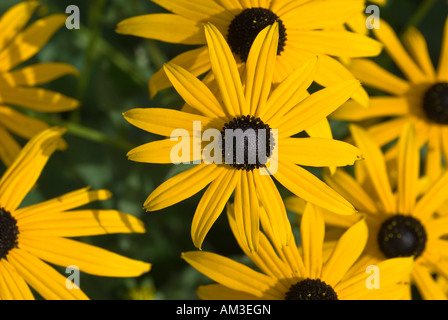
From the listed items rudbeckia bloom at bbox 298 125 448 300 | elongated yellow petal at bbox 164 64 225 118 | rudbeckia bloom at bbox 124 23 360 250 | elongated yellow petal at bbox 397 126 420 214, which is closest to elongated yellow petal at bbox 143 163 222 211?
rudbeckia bloom at bbox 124 23 360 250

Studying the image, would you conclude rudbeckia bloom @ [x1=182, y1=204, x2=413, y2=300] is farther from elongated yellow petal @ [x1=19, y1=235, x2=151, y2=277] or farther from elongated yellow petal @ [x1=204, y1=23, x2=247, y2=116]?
elongated yellow petal @ [x1=204, y1=23, x2=247, y2=116]

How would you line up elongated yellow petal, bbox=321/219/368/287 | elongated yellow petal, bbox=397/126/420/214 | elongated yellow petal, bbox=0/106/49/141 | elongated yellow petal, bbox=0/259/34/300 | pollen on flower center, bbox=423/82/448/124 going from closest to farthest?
elongated yellow petal, bbox=0/259/34/300, elongated yellow petal, bbox=321/219/368/287, elongated yellow petal, bbox=0/106/49/141, elongated yellow petal, bbox=397/126/420/214, pollen on flower center, bbox=423/82/448/124

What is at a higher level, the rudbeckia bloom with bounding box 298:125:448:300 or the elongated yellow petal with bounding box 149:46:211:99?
the elongated yellow petal with bounding box 149:46:211:99

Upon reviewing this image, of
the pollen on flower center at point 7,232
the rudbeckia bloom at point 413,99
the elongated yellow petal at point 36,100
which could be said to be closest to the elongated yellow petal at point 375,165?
the rudbeckia bloom at point 413,99

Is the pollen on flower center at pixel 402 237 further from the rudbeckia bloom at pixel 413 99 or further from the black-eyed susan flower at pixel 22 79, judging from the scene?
the black-eyed susan flower at pixel 22 79

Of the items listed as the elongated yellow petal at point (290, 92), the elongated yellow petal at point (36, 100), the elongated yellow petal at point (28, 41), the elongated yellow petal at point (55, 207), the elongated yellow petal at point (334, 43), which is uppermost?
the elongated yellow petal at point (28, 41)

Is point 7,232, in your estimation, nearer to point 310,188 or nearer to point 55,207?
point 55,207
